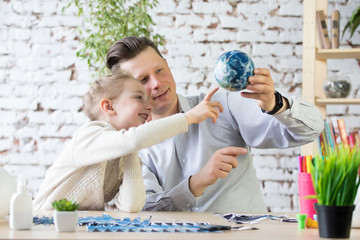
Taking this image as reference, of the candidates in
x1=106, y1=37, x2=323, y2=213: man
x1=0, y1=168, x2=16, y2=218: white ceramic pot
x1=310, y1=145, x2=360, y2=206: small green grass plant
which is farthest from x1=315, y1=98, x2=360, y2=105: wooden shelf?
x1=0, y1=168, x2=16, y2=218: white ceramic pot

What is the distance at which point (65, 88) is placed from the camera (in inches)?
136

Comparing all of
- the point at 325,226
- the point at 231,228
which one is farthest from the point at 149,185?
the point at 325,226

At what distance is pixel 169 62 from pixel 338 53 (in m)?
1.10

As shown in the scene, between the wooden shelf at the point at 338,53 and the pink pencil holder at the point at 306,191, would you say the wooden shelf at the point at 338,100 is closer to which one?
the wooden shelf at the point at 338,53

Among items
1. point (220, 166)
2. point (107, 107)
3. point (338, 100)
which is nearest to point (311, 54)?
point (338, 100)

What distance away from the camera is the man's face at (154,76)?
2082mm

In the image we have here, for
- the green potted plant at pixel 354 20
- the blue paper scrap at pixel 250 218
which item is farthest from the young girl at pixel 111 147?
the green potted plant at pixel 354 20

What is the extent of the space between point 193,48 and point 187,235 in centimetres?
246

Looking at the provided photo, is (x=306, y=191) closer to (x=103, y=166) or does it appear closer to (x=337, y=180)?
(x=337, y=180)

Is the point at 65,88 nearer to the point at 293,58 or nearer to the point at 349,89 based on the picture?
the point at 293,58

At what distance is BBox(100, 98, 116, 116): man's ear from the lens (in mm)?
1786

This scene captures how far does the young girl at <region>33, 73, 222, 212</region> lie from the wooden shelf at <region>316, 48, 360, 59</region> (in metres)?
1.56

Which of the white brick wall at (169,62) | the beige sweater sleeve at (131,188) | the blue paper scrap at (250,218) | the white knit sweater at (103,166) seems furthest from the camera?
the white brick wall at (169,62)

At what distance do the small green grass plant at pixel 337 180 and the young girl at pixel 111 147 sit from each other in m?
0.53
